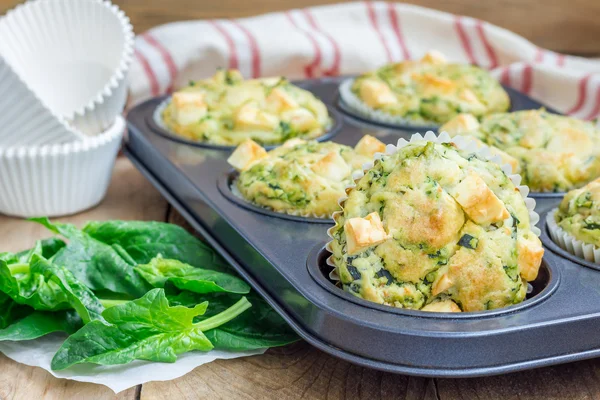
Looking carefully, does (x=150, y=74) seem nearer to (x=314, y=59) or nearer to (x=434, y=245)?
(x=314, y=59)

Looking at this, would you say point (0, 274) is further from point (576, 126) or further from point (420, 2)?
point (420, 2)

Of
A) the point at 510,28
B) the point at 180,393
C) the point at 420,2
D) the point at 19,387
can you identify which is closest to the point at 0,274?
the point at 19,387

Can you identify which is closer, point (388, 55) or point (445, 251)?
point (445, 251)

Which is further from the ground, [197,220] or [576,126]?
[576,126]

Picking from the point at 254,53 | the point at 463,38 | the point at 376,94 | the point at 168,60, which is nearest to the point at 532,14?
the point at 463,38

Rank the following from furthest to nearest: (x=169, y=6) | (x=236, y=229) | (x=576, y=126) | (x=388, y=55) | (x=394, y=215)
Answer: (x=169, y=6), (x=388, y=55), (x=576, y=126), (x=236, y=229), (x=394, y=215)

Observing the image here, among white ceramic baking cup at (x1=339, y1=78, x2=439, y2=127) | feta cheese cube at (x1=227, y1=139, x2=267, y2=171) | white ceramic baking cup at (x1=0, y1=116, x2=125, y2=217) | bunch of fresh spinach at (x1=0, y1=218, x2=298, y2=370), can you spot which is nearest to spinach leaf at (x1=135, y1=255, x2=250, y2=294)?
bunch of fresh spinach at (x1=0, y1=218, x2=298, y2=370)

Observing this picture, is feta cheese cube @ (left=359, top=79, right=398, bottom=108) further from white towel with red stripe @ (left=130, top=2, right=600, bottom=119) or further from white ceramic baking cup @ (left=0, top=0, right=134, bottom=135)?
white ceramic baking cup @ (left=0, top=0, right=134, bottom=135)
